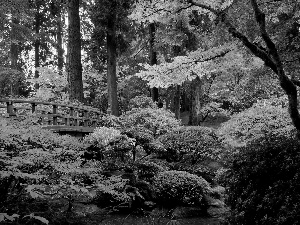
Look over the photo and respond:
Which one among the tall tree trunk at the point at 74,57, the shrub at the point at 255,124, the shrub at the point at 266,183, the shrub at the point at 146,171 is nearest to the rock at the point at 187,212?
the shrub at the point at 146,171

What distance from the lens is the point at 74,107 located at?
36.0 feet

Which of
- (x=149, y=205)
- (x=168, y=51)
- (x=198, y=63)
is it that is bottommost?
(x=149, y=205)

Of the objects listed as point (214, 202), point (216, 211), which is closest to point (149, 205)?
point (216, 211)

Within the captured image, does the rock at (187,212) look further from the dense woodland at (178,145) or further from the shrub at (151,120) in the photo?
the shrub at (151,120)

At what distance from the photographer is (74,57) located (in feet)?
41.6

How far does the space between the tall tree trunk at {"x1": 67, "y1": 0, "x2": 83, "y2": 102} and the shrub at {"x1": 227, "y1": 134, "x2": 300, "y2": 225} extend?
9.83m

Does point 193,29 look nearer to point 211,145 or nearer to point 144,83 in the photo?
point 211,145

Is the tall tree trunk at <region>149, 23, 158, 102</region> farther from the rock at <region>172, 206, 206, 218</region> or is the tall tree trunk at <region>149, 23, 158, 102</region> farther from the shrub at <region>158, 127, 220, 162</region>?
the rock at <region>172, 206, 206, 218</region>

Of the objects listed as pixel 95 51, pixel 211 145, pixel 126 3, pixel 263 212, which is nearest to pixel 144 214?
pixel 263 212

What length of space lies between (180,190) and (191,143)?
3505mm

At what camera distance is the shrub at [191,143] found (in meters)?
10.4

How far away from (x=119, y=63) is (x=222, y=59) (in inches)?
604

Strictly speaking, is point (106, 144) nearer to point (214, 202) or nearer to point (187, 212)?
point (187, 212)

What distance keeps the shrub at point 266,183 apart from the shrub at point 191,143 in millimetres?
Result: 6159
